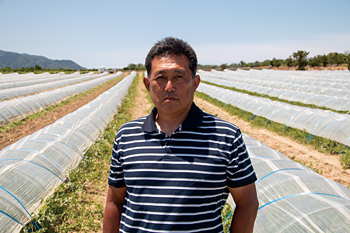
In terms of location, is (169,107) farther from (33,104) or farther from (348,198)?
(33,104)

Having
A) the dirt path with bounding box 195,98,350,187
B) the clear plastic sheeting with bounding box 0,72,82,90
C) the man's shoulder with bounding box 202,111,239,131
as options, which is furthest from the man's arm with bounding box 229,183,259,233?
the clear plastic sheeting with bounding box 0,72,82,90

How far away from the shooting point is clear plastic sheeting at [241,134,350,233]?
3.01 m

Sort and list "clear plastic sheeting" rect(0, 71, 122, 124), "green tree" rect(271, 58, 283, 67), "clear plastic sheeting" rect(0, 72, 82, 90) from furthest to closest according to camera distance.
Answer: "green tree" rect(271, 58, 283, 67)
"clear plastic sheeting" rect(0, 72, 82, 90)
"clear plastic sheeting" rect(0, 71, 122, 124)

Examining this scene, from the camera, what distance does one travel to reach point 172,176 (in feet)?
5.17

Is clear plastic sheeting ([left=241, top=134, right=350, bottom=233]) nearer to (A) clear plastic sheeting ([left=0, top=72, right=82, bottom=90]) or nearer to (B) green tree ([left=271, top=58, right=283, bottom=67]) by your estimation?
(A) clear plastic sheeting ([left=0, top=72, right=82, bottom=90])

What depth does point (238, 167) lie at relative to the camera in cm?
156

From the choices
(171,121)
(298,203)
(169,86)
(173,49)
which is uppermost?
(173,49)

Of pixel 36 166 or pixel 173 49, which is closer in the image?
pixel 173 49

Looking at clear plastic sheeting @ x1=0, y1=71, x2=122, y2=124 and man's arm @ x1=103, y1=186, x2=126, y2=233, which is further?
clear plastic sheeting @ x1=0, y1=71, x2=122, y2=124

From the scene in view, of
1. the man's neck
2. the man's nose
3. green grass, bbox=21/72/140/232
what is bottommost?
green grass, bbox=21/72/140/232

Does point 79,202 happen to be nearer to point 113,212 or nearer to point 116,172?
point 113,212

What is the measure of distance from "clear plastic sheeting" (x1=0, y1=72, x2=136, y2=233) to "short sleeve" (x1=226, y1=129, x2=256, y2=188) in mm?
4549

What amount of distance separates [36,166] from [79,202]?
1462mm

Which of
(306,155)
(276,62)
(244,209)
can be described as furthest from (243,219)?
(276,62)
